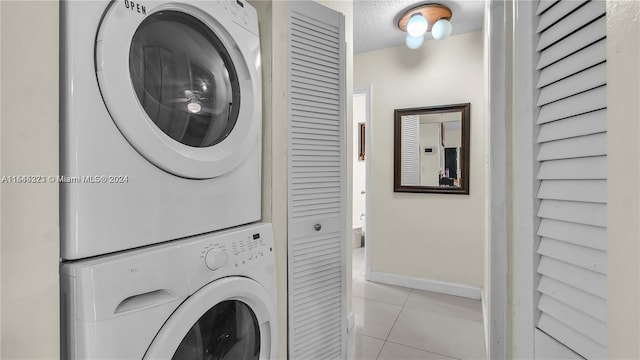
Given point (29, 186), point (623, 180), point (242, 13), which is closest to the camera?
point (623, 180)

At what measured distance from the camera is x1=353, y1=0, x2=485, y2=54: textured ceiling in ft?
7.84

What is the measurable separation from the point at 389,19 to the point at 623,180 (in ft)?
8.49

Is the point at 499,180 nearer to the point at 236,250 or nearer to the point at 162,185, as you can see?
the point at 236,250

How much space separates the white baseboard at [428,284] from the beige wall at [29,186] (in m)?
2.95

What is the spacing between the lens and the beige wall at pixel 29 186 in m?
0.57

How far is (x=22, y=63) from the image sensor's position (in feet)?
1.96

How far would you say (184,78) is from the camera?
92 centimetres

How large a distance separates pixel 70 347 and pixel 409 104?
3.02m

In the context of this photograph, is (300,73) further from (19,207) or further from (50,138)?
(19,207)

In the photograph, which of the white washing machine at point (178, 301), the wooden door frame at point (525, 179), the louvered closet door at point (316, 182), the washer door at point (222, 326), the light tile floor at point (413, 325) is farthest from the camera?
the light tile floor at point (413, 325)

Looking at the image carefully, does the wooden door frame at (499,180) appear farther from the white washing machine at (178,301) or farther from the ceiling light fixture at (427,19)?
the ceiling light fixture at (427,19)

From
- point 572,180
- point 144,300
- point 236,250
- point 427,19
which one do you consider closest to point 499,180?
point 572,180

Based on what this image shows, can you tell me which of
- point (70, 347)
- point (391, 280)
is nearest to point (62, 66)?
point (70, 347)

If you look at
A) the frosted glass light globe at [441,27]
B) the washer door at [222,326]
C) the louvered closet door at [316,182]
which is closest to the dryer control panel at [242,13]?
the louvered closet door at [316,182]
